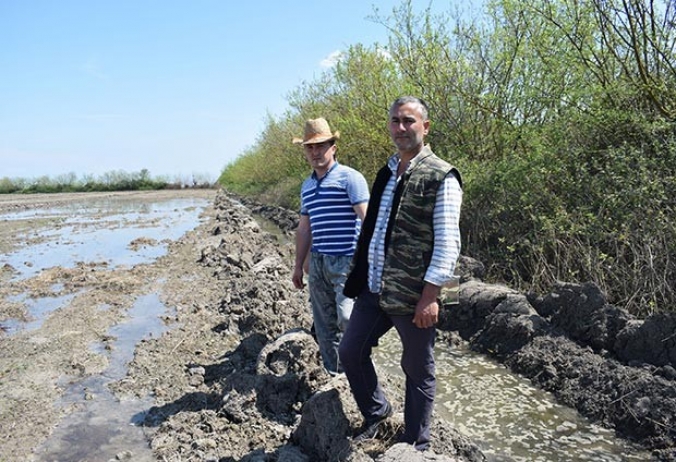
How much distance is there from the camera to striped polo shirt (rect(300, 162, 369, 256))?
406 cm

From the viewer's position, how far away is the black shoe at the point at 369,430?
336cm

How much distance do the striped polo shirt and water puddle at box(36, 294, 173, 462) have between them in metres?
2.06

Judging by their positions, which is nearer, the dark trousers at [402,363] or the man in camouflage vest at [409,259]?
the man in camouflage vest at [409,259]

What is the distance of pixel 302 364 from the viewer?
4.73 meters

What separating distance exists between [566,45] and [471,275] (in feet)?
12.3

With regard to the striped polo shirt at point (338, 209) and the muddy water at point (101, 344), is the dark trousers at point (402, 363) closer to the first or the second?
the striped polo shirt at point (338, 209)

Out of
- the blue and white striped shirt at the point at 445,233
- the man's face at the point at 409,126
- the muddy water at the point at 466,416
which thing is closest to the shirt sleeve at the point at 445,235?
the blue and white striped shirt at the point at 445,233

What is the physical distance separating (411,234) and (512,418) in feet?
8.98

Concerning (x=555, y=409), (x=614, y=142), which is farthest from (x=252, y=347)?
(x=614, y=142)

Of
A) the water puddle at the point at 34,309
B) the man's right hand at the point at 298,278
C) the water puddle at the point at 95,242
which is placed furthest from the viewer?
the water puddle at the point at 95,242

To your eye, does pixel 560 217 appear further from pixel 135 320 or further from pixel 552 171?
pixel 135 320

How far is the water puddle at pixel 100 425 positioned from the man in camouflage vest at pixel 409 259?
209 cm

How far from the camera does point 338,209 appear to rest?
4082mm

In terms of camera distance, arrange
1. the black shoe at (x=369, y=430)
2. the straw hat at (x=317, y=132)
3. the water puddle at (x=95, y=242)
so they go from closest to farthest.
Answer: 1. the black shoe at (x=369, y=430)
2. the straw hat at (x=317, y=132)
3. the water puddle at (x=95, y=242)
